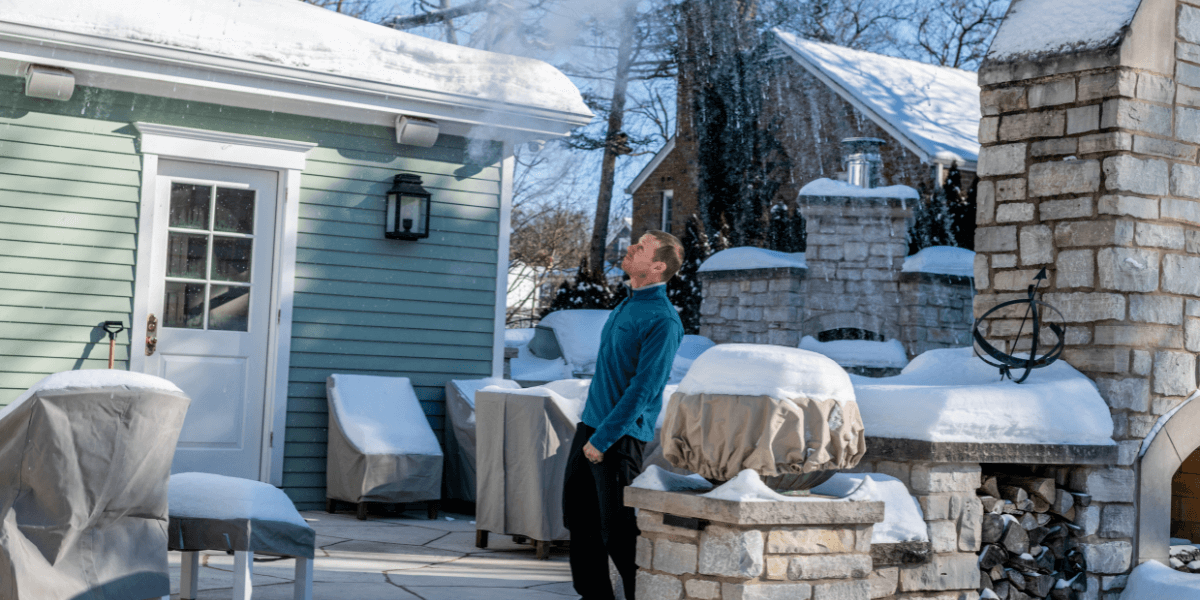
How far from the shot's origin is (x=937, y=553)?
4164 millimetres

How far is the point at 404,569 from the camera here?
4582 millimetres

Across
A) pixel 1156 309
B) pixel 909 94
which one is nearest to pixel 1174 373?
pixel 1156 309

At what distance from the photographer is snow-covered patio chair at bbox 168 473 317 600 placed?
3.05 meters

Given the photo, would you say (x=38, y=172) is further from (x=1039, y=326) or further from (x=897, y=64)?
(x=897, y=64)

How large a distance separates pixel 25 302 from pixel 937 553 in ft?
16.1

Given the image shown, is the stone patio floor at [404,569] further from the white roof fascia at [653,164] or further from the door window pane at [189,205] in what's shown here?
the white roof fascia at [653,164]

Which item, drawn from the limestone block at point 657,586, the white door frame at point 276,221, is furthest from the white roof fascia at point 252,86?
the limestone block at point 657,586

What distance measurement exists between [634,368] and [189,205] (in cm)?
393

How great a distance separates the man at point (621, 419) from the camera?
11.4 feet

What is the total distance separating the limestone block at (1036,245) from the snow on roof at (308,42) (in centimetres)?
322

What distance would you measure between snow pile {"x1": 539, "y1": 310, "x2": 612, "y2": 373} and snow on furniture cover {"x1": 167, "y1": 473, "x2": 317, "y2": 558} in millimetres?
8193

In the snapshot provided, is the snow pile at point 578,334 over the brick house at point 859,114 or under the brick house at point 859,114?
under

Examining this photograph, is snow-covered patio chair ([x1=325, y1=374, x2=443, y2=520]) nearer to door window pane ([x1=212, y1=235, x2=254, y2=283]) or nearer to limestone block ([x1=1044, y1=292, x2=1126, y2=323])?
door window pane ([x1=212, y1=235, x2=254, y2=283])

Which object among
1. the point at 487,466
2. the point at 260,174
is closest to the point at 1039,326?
the point at 487,466
